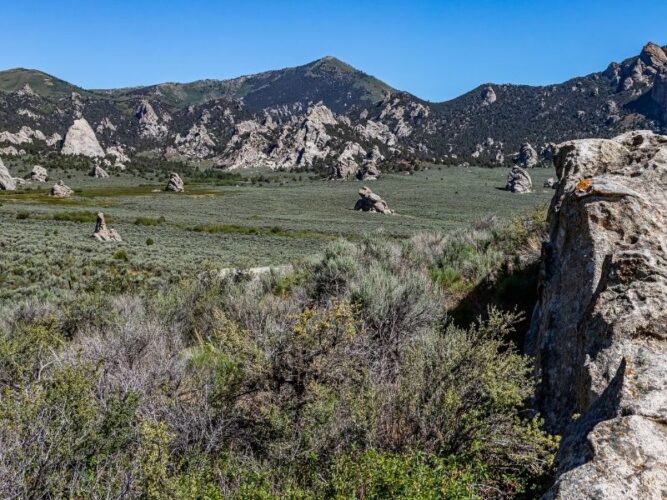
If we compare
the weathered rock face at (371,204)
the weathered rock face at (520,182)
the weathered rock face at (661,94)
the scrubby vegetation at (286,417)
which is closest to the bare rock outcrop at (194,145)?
the weathered rock face at (371,204)

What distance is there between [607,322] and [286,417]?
8.72 feet

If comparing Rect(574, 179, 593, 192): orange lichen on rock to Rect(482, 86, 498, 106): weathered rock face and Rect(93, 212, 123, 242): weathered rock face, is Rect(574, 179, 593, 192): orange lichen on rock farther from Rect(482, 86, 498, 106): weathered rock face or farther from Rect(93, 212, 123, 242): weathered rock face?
Rect(482, 86, 498, 106): weathered rock face

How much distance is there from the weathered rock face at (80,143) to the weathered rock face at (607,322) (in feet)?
532

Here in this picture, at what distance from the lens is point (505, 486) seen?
3.54 meters

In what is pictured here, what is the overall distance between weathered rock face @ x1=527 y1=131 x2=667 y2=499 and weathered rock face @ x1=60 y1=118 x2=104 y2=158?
532 feet

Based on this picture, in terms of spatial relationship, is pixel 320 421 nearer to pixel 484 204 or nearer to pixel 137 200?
pixel 484 204

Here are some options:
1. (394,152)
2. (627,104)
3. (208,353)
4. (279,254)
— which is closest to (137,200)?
(279,254)

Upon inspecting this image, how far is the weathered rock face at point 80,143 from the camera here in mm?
146375

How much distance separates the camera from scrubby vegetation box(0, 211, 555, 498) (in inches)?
120

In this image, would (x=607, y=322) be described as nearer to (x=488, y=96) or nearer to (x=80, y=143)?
(x=80, y=143)

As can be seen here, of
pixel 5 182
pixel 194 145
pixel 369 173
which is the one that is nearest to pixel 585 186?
pixel 5 182

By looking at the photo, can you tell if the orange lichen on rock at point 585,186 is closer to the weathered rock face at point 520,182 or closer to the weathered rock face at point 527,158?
the weathered rock face at point 520,182

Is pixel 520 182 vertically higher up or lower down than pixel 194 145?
lower down

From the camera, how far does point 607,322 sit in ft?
11.6
